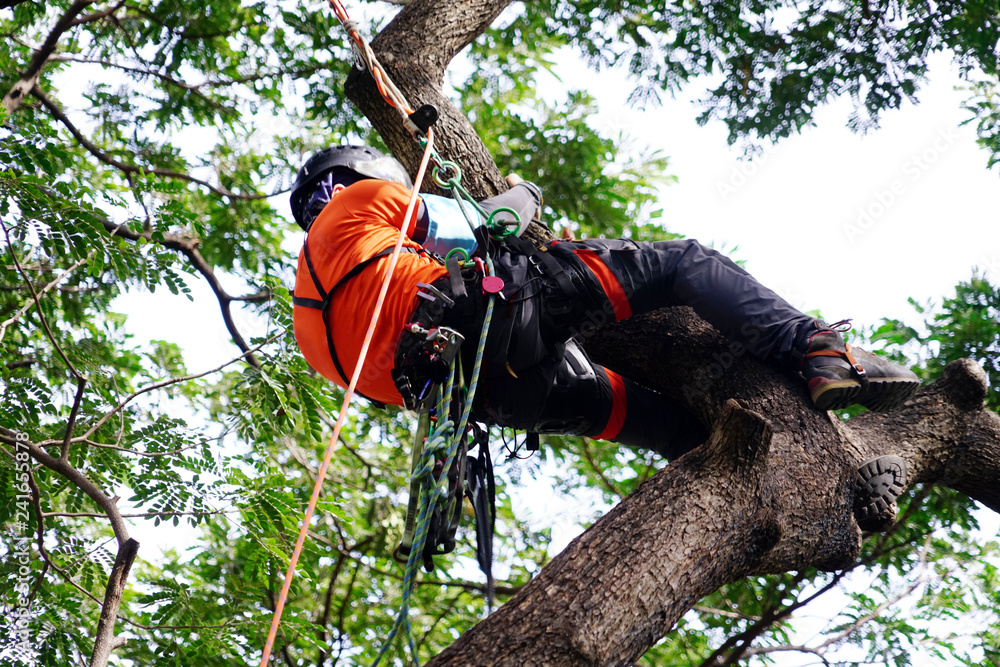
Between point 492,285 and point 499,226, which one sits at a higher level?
point 499,226

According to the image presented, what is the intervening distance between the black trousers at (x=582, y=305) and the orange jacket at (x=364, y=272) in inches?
8.0

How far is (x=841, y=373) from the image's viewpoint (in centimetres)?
235

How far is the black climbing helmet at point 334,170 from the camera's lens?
9.50 feet

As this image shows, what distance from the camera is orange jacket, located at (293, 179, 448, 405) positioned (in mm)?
2402

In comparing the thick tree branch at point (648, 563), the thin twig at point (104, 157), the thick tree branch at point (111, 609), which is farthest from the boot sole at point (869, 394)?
the thin twig at point (104, 157)

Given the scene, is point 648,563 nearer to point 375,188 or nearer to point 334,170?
point 375,188

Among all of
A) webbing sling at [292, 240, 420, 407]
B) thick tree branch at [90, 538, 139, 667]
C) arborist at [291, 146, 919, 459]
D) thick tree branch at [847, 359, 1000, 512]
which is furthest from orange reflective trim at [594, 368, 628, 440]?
thick tree branch at [90, 538, 139, 667]

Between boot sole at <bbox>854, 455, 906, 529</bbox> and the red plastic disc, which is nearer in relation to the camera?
the red plastic disc

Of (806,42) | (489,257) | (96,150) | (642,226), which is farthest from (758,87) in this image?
(96,150)

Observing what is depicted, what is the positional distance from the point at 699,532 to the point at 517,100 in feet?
17.1

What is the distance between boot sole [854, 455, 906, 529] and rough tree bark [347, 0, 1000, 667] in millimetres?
53

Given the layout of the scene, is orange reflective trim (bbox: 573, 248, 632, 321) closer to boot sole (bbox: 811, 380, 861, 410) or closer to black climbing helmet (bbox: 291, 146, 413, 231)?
boot sole (bbox: 811, 380, 861, 410)

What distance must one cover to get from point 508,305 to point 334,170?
99cm

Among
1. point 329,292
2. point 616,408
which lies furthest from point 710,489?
point 329,292
